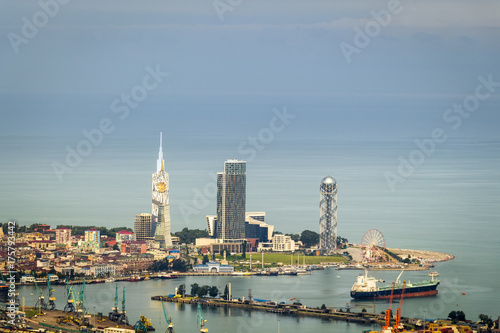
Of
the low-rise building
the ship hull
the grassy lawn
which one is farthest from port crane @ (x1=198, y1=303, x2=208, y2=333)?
the grassy lawn

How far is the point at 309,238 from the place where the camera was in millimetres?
30656

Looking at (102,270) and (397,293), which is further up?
(102,270)

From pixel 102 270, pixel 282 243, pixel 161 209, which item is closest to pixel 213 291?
pixel 102 270

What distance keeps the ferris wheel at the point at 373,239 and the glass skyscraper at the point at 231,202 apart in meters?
3.21

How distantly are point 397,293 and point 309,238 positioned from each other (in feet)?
24.1

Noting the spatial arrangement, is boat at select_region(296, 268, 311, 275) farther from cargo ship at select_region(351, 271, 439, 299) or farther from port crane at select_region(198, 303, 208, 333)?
port crane at select_region(198, 303, 208, 333)

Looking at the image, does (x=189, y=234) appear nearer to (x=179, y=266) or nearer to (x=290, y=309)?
(x=179, y=266)

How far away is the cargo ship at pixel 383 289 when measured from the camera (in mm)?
23062

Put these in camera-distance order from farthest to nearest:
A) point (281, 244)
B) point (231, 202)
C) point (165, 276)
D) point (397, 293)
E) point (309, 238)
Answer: point (231, 202)
point (309, 238)
point (281, 244)
point (165, 276)
point (397, 293)

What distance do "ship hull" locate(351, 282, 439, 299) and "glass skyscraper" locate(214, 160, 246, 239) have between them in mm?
8027

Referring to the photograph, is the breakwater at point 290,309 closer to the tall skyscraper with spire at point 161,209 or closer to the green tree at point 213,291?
the green tree at point 213,291

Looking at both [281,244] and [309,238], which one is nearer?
[281,244]

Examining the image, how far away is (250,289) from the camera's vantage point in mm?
23688

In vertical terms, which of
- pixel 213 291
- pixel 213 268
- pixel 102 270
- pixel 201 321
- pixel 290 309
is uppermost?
pixel 213 268
